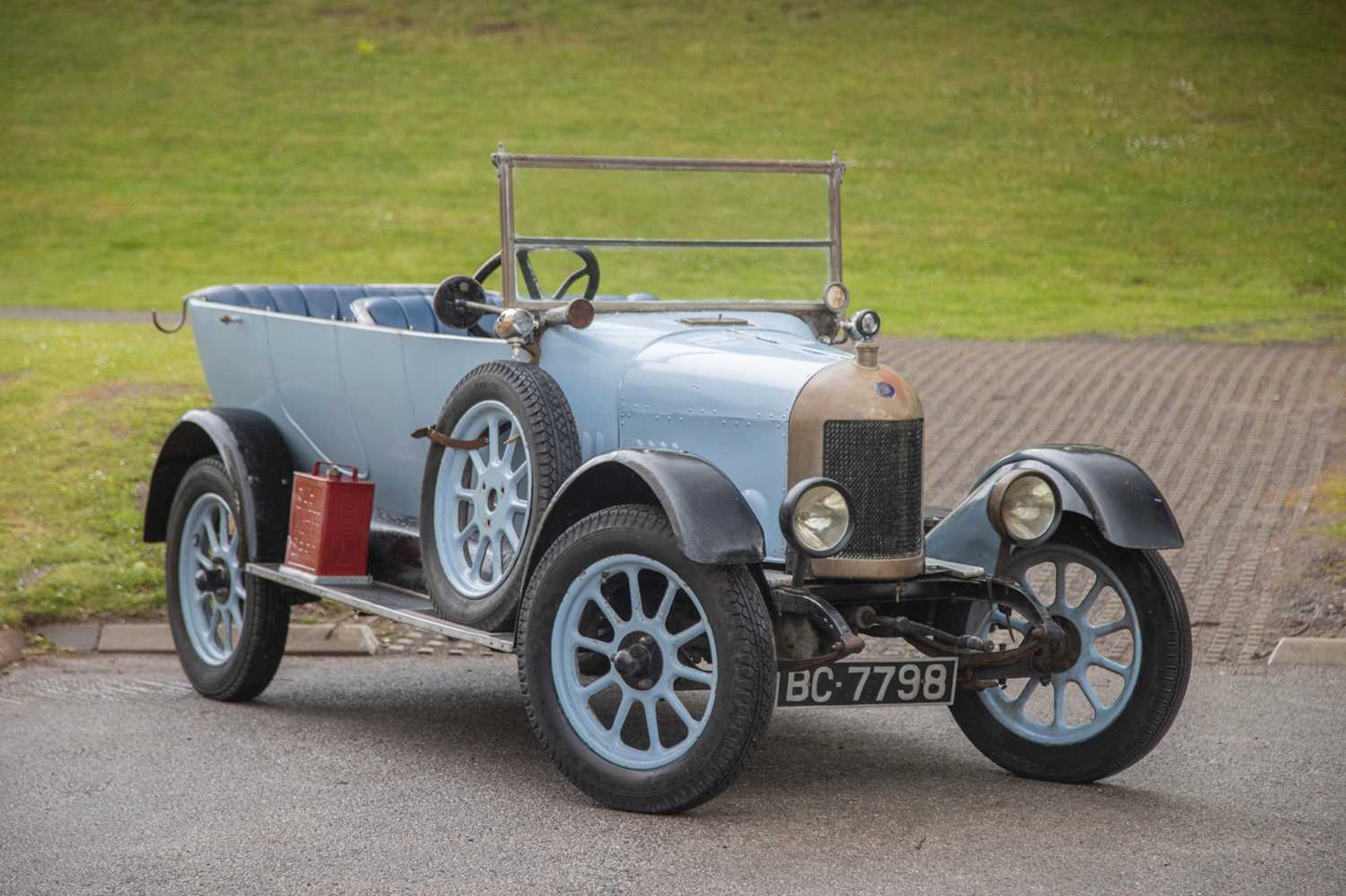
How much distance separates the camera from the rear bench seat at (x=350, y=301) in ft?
22.6

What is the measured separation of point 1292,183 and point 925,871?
2260 centimetres

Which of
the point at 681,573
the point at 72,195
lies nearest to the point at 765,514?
the point at 681,573

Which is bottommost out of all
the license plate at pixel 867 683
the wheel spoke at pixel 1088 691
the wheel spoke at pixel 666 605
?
the wheel spoke at pixel 1088 691

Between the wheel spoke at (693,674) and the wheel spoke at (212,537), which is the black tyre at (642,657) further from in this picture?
the wheel spoke at (212,537)

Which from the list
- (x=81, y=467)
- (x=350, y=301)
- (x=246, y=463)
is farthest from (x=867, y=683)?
(x=81, y=467)

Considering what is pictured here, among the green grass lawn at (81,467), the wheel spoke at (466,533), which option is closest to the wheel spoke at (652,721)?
the wheel spoke at (466,533)

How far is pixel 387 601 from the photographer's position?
5.75 metres

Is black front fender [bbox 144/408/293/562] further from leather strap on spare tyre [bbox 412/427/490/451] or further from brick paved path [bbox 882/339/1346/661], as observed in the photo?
brick paved path [bbox 882/339/1346/661]

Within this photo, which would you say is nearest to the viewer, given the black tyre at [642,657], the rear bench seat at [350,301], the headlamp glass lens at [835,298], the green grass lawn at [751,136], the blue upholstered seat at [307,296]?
the black tyre at [642,657]

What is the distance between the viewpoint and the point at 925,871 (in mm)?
4258

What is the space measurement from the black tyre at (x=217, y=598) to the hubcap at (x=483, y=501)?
1073 millimetres

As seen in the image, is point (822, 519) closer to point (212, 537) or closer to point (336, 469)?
point (336, 469)

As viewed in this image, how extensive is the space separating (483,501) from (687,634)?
1145 mm

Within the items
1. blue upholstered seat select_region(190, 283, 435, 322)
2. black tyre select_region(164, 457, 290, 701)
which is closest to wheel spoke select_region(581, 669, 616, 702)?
black tyre select_region(164, 457, 290, 701)
